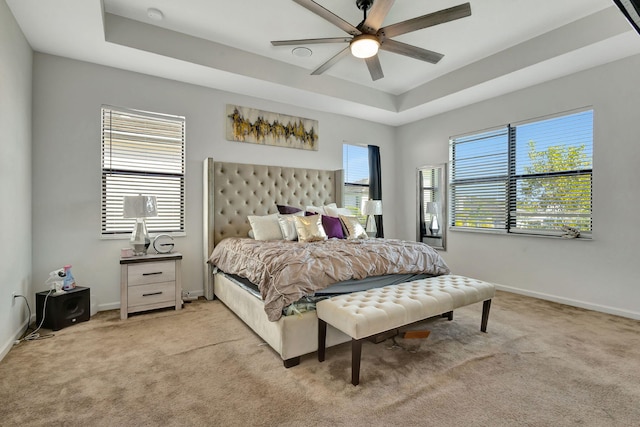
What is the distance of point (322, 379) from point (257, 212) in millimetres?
2713

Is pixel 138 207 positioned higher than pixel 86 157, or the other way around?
pixel 86 157

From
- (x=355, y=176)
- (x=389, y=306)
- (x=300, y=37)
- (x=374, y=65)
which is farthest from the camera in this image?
(x=355, y=176)

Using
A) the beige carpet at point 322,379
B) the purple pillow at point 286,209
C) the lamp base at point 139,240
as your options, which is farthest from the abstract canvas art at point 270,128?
the beige carpet at point 322,379

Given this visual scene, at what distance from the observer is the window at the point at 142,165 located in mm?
3510

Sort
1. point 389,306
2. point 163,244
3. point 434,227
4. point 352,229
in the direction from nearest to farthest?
point 389,306, point 163,244, point 352,229, point 434,227

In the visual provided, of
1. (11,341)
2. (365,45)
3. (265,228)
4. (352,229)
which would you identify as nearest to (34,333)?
(11,341)

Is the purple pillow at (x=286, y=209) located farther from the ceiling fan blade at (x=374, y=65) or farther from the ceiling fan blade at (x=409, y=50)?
the ceiling fan blade at (x=409, y=50)

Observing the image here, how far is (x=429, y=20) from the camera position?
233 centimetres

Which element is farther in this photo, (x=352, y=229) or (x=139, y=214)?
(x=352, y=229)

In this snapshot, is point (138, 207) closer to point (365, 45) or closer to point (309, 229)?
point (309, 229)

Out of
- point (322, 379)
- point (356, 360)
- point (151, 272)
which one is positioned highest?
point (151, 272)

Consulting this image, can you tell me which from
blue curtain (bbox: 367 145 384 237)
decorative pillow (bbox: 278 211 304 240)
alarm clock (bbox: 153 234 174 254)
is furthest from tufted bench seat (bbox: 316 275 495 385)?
blue curtain (bbox: 367 145 384 237)

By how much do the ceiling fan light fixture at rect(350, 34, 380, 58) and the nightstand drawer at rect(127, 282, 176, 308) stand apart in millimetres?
3046

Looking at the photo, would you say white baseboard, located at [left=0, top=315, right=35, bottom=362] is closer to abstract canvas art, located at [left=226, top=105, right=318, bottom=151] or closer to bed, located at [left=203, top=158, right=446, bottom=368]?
Answer: bed, located at [left=203, top=158, right=446, bottom=368]
